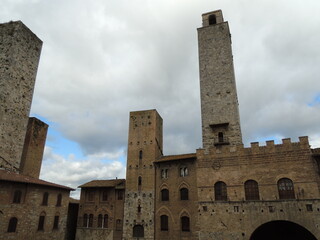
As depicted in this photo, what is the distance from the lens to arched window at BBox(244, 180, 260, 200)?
74.5 feet

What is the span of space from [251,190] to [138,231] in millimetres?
13372

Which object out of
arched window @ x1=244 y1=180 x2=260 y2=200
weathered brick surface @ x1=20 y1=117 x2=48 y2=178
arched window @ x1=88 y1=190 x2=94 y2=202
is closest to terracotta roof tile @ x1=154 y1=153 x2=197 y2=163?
arched window @ x1=244 y1=180 x2=260 y2=200

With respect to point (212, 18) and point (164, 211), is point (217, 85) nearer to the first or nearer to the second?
point (212, 18)

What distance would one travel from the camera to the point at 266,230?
2445 cm

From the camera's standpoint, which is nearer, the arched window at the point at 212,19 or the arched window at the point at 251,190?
the arched window at the point at 251,190

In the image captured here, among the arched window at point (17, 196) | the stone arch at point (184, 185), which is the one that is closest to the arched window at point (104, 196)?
the arched window at point (17, 196)

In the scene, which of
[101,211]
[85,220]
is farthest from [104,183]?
[85,220]

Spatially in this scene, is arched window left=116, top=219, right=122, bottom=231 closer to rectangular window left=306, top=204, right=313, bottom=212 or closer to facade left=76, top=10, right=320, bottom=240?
facade left=76, top=10, right=320, bottom=240

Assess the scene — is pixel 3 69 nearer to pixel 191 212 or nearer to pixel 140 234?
pixel 140 234

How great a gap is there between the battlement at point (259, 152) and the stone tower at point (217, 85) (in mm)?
1223

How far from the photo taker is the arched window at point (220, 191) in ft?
78.8

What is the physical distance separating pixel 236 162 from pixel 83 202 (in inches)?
815

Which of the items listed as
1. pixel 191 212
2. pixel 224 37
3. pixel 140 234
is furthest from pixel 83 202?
pixel 224 37

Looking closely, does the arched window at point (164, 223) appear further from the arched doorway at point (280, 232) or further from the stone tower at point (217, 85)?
the stone tower at point (217, 85)
